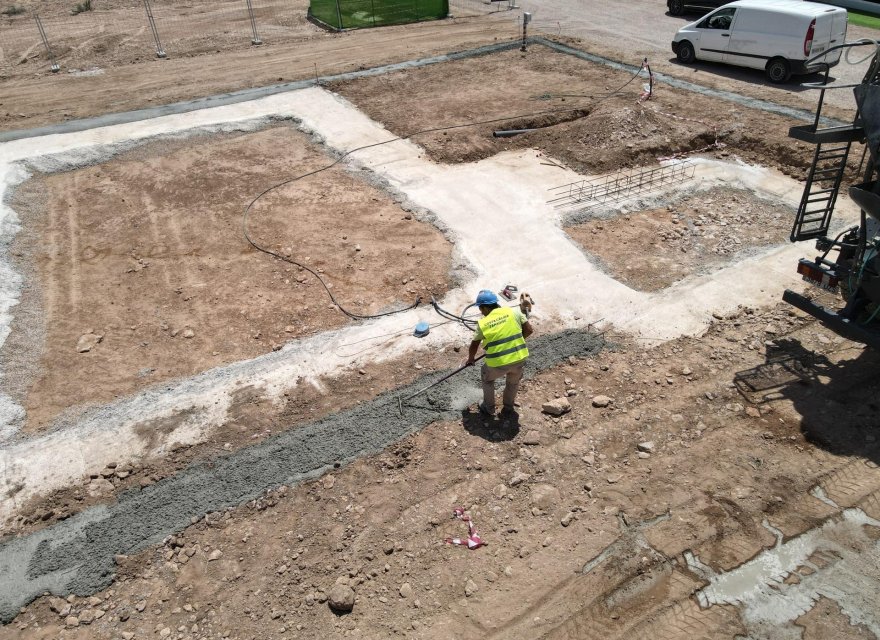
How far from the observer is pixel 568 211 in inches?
460

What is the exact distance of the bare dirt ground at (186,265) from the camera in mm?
8570

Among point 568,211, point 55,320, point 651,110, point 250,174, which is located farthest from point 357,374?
point 651,110

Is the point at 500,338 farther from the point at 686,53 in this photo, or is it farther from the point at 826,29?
the point at 686,53

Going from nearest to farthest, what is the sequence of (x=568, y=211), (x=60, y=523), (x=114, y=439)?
(x=60, y=523), (x=114, y=439), (x=568, y=211)

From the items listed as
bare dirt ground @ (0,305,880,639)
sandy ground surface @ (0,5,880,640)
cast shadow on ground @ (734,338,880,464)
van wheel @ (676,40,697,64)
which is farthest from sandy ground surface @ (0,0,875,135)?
bare dirt ground @ (0,305,880,639)

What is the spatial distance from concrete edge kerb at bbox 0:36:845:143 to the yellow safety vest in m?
11.5

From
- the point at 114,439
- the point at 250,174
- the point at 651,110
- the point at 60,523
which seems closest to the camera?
the point at 60,523

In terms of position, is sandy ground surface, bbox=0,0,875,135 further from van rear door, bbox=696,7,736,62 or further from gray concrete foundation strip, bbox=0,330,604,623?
gray concrete foundation strip, bbox=0,330,604,623

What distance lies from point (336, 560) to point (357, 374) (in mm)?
2814

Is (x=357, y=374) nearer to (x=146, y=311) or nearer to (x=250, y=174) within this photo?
(x=146, y=311)

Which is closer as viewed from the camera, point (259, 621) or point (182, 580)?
point (259, 621)

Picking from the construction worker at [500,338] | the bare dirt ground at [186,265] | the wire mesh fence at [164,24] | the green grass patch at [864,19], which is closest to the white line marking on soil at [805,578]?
the construction worker at [500,338]

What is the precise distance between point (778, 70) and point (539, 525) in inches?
664

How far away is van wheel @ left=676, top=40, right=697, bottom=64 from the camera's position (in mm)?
19188
